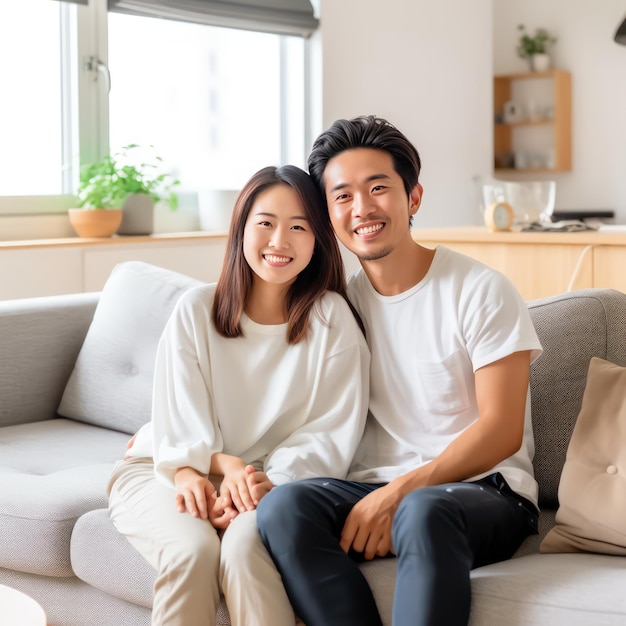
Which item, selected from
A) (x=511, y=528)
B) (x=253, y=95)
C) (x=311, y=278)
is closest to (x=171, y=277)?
(x=311, y=278)

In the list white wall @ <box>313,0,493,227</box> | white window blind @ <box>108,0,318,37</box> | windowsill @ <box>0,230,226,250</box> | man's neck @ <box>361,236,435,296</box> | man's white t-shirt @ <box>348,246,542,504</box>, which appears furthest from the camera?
white wall @ <box>313,0,493,227</box>

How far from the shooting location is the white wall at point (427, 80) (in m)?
5.24

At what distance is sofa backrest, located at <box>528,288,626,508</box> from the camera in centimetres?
188

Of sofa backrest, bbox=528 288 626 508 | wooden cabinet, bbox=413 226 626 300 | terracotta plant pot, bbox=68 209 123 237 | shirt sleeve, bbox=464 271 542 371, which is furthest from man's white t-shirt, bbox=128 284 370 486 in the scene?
terracotta plant pot, bbox=68 209 123 237

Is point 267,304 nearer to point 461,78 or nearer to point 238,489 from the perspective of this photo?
point 238,489

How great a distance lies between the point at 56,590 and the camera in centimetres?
197

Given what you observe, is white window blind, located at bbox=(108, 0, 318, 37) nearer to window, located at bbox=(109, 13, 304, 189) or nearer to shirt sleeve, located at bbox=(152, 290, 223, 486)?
window, located at bbox=(109, 13, 304, 189)

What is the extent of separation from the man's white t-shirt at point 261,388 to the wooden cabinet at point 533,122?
16.1ft

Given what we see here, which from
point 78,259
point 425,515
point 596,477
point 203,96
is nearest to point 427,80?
point 203,96

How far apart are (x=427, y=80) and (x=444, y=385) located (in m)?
4.23

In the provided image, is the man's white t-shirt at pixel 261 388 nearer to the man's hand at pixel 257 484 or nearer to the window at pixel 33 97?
the man's hand at pixel 257 484

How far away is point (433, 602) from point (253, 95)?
419 cm

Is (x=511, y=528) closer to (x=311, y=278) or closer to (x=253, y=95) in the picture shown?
(x=311, y=278)

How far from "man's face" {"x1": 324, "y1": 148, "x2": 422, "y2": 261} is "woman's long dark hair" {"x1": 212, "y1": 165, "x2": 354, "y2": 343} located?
0.04 metres
